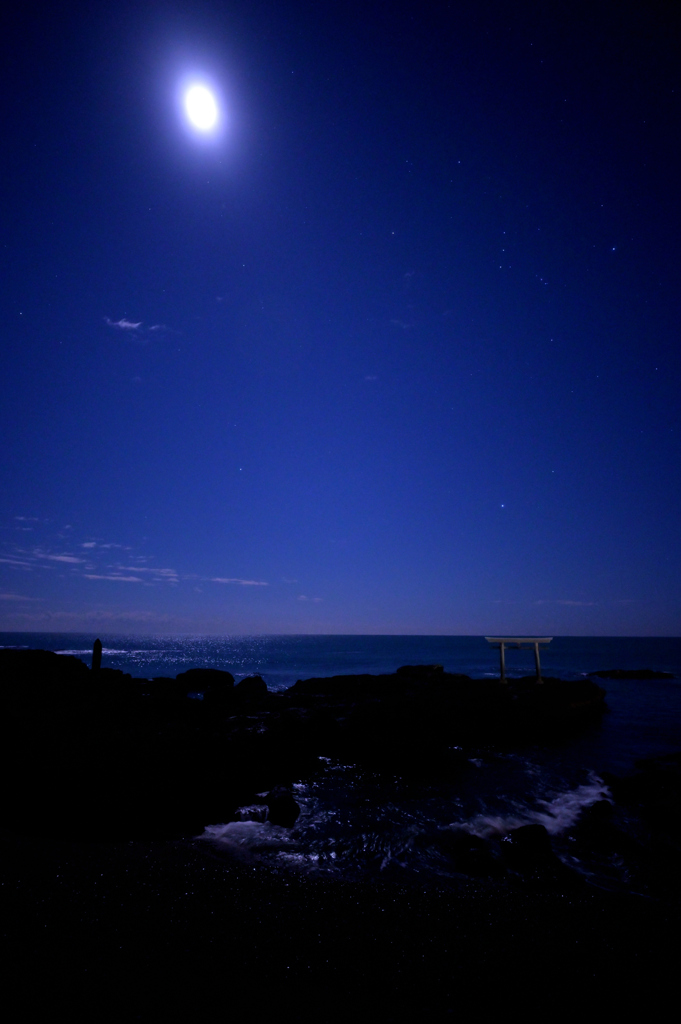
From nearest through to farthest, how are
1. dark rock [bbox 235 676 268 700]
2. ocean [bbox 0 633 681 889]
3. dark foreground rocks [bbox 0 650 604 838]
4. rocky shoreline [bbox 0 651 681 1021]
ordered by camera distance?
rocky shoreline [bbox 0 651 681 1021] < ocean [bbox 0 633 681 889] < dark foreground rocks [bbox 0 650 604 838] < dark rock [bbox 235 676 268 700]

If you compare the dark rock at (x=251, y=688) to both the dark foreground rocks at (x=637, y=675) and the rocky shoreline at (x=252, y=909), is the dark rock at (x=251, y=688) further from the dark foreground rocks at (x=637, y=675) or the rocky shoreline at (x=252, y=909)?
the dark foreground rocks at (x=637, y=675)

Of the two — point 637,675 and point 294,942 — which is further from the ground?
point 294,942

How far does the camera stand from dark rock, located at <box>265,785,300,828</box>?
10516 millimetres

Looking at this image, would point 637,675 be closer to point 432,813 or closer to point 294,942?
A: point 432,813

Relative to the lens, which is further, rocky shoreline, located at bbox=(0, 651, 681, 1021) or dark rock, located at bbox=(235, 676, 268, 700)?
dark rock, located at bbox=(235, 676, 268, 700)

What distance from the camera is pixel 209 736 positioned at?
50.1 feet

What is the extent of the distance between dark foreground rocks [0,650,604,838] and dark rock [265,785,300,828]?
30 mm

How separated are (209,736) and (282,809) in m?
5.72

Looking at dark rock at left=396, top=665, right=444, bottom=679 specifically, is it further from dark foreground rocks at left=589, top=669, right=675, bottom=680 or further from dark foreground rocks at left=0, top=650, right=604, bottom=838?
dark foreground rocks at left=589, top=669, right=675, bottom=680

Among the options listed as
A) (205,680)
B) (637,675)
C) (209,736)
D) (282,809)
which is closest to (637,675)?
(637,675)

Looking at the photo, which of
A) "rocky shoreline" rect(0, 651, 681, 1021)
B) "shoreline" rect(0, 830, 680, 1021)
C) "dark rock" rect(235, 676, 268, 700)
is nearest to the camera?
"shoreline" rect(0, 830, 680, 1021)

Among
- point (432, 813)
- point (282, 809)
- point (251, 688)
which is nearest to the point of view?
point (282, 809)

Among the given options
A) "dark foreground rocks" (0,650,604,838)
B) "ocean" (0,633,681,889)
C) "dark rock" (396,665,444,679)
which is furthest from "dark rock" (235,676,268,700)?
"ocean" (0,633,681,889)

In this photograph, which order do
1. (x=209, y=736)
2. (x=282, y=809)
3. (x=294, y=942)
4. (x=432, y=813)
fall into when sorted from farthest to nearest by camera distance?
(x=209, y=736) → (x=432, y=813) → (x=282, y=809) → (x=294, y=942)
